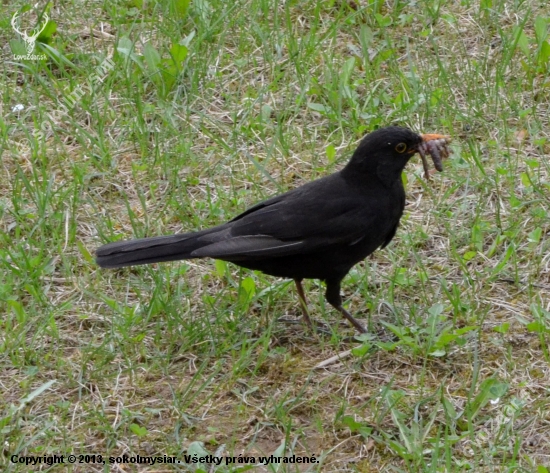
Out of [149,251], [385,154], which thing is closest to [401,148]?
[385,154]

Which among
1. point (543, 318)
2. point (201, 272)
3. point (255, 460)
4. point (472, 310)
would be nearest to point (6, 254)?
point (201, 272)

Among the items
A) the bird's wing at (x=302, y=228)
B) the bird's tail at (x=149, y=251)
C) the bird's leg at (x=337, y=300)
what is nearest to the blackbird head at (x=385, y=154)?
the bird's wing at (x=302, y=228)

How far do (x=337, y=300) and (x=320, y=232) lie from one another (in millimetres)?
369

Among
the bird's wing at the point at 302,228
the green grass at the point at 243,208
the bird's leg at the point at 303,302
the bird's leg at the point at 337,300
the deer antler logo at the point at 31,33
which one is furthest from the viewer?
the deer antler logo at the point at 31,33

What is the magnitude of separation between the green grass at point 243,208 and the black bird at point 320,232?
0.31 m

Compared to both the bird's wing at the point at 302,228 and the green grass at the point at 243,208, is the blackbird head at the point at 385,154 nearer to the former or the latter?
the bird's wing at the point at 302,228

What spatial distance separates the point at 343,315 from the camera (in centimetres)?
486

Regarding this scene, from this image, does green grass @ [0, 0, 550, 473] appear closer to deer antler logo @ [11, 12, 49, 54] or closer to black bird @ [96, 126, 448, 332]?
deer antler logo @ [11, 12, 49, 54]

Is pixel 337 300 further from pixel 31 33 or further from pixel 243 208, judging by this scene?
pixel 31 33

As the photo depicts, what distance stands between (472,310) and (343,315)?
635mm

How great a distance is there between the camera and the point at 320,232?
15.2 ft

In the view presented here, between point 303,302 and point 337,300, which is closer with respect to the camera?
point 337,300

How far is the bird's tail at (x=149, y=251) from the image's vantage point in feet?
15.0

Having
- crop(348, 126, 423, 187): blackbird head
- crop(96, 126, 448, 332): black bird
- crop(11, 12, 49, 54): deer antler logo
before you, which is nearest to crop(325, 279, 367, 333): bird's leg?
crop(96, 126, 448, 332): black bird
